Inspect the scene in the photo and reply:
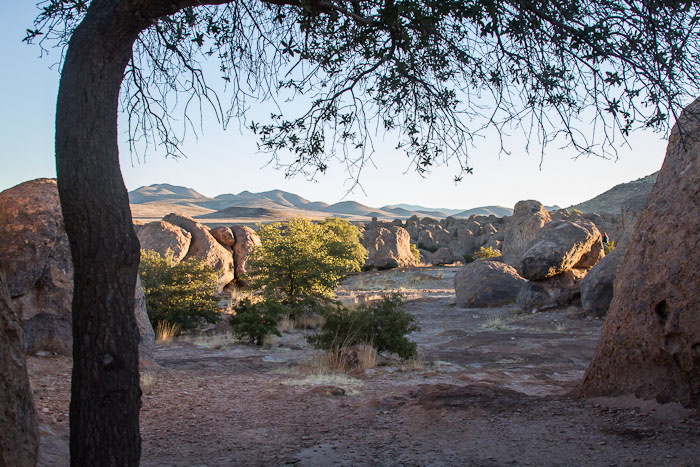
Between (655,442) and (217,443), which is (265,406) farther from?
(655,442)

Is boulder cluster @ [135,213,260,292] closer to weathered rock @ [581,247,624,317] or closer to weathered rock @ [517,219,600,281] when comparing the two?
weathered rock @ [517,219,600,281]

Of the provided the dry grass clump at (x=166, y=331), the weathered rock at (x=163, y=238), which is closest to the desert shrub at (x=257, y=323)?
the dry grass clump at (x=166, y=331)

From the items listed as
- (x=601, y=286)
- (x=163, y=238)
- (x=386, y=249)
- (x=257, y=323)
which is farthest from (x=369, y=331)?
(x=386, y=249)

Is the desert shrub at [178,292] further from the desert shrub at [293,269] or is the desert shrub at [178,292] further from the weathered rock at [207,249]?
the weathered rock at [207,249]

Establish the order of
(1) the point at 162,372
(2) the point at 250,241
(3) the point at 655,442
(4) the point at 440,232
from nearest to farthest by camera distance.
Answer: (3) the point at 655,442
(1) the point at 162,372
(2) the point at 250,241
(4) the point at 440,232

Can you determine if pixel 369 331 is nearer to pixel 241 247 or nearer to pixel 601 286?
pixel 601 286

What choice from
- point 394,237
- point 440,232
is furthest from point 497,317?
point 440,232

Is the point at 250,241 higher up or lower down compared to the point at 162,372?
higher up

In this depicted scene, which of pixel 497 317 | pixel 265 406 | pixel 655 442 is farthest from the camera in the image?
pixel 497 317

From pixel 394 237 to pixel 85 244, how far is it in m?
35.2

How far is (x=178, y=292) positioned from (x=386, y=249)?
23.7 m

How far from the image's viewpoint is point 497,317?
16.7 m

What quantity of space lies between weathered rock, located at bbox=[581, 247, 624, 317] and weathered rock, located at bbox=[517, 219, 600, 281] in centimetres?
188

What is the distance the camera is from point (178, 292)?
1476 cm
